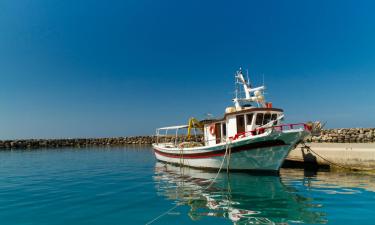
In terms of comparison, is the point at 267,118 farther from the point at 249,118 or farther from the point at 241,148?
the point at 241,148

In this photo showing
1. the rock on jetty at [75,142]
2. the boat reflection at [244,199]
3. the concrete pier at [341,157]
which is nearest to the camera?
the boat reflection at [244,199]

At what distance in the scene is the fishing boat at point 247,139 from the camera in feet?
48.7

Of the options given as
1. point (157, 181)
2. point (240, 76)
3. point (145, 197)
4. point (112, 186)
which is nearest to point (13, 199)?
point (112, 186)

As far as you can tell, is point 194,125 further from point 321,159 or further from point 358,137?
point 358,137

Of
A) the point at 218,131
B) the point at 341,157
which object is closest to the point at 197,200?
the point at 218,131

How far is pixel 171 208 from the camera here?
31.1 feet

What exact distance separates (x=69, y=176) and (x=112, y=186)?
5.51 m

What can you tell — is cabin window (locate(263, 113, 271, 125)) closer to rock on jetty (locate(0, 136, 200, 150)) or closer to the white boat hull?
the white boat hull

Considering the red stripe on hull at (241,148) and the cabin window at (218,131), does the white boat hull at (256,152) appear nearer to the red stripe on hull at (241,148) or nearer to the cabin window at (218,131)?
the red stripe on hull at (241,148)

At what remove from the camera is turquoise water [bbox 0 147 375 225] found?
8258mm

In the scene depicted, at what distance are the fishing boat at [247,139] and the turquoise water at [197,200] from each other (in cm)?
112

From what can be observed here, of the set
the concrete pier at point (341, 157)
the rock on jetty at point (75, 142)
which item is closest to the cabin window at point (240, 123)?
the concrete pier at point (341, 157)

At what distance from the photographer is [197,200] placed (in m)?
10.5

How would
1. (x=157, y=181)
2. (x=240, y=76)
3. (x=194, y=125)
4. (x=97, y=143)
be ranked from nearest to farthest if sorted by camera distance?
(x=157, y=181) → (x=240, y=76) → (x=194, y=125) → (x=97, y=143)
